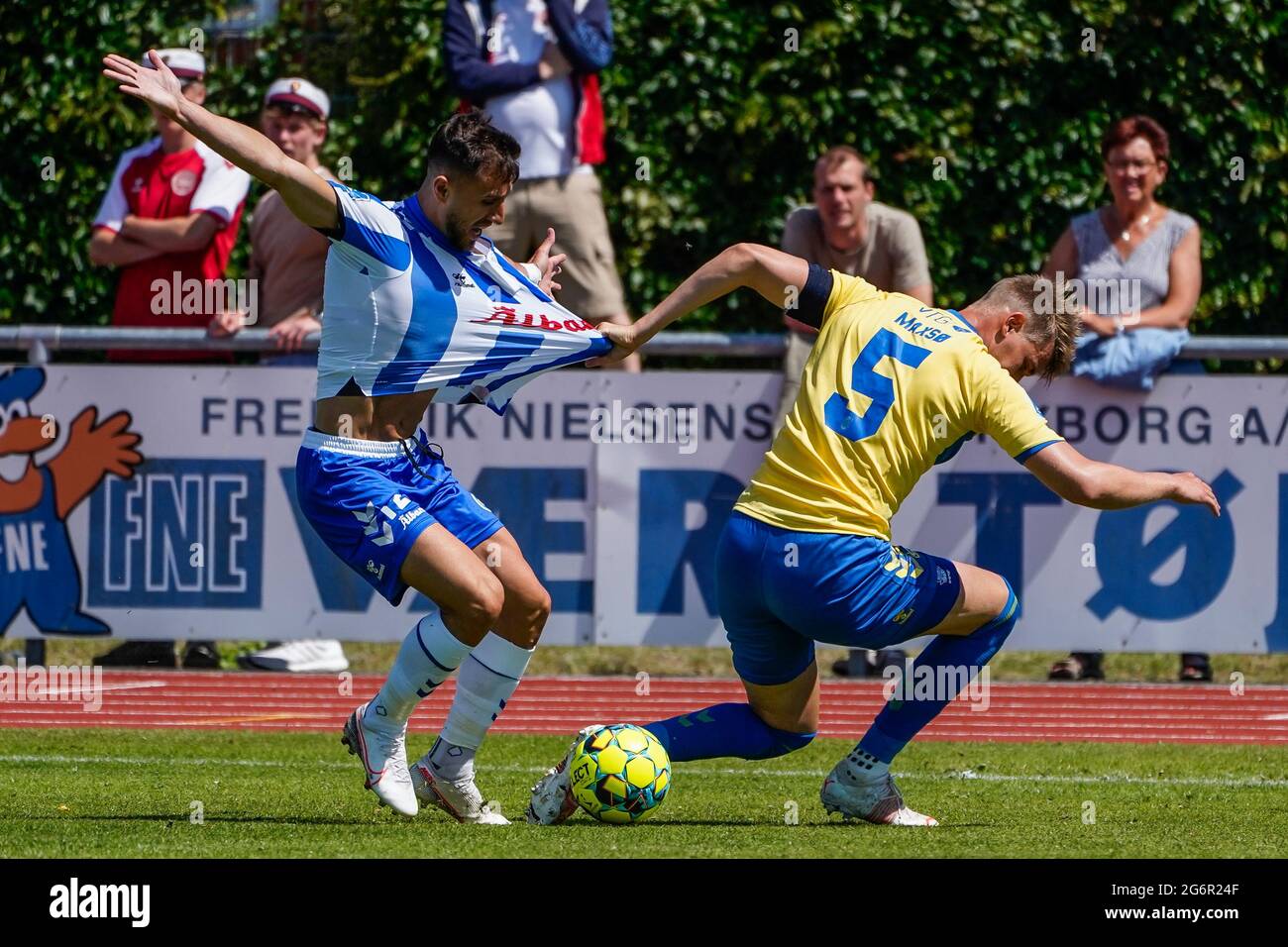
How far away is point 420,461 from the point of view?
6941 mm

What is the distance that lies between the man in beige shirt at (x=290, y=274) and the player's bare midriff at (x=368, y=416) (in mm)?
3881

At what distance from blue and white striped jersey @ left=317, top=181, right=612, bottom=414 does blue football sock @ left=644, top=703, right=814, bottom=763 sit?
52.7 inches

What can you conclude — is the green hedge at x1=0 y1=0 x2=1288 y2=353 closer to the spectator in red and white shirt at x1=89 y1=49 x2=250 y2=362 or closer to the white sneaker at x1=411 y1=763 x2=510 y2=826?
the spectator in red and white shirt at x1=89 y1=49 x2=250 y2=362

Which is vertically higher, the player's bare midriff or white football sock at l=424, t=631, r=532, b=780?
the player's bare midriff

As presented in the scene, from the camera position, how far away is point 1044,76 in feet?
43.8

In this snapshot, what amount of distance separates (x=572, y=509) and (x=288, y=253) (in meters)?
2.11

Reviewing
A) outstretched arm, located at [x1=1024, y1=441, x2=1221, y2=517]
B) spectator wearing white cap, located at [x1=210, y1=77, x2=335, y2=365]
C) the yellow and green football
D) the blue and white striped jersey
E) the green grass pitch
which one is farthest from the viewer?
spectator wearing white cap, located at [x1=210, y1=77, x2=335, y2=365]

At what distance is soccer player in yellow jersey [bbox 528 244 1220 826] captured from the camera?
6.43 metres

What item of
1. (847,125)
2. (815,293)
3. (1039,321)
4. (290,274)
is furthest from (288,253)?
(1039,321)

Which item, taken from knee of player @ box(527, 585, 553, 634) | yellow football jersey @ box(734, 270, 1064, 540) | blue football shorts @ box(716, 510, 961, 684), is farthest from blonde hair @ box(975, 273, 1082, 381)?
knee of player @ box(527, 585, 553, 634)

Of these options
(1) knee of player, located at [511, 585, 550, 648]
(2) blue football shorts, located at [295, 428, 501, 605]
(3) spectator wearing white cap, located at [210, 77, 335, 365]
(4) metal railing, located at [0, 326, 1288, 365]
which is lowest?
(1) knee of player, located at [511, 585, 550, 648]

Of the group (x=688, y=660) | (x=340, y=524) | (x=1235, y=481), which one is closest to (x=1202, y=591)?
(x=1235, y=481)

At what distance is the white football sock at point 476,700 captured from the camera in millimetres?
6766

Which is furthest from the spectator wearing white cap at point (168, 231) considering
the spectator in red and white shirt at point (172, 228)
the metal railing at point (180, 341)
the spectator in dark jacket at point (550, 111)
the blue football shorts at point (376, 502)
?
the blue football shorts at point (376, 502)
